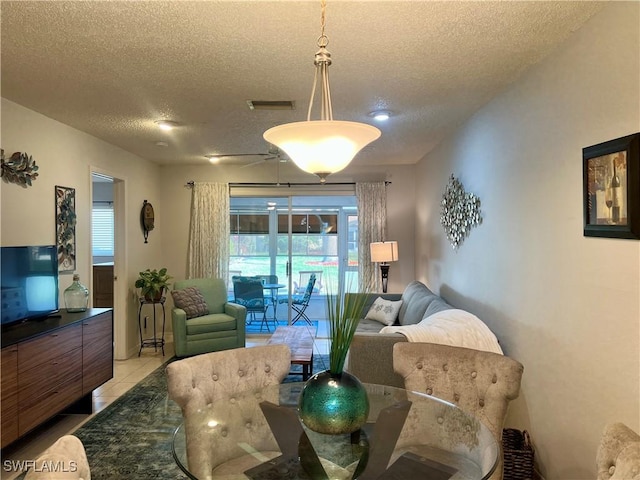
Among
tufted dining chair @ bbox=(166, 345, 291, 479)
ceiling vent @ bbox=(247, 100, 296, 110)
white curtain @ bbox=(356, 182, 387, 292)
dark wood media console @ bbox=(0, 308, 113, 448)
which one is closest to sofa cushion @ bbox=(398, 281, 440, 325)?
white curtain @ bbox=(356, 182, 387, 292)

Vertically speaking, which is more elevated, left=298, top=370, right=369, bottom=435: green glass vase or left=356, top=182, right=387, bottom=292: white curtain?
left=356, top=182, right=387, bottom=292: white curtain

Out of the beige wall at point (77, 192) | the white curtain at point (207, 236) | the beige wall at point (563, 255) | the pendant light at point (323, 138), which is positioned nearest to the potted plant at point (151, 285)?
the beige wall at point (77, 192)

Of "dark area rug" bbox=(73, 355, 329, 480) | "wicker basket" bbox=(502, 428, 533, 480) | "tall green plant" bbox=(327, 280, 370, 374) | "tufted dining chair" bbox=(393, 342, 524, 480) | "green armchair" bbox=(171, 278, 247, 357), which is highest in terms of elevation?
"tall green plant" bbox=(327, 280, 370, 374)

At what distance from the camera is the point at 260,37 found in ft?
6.72

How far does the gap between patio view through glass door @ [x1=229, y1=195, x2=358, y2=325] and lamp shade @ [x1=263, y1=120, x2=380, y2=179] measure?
175 inches

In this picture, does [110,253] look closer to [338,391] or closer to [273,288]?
[273,288]

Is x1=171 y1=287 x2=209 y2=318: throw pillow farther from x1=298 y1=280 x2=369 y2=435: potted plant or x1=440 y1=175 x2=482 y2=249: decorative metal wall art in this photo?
x1=298 y1=280 x2=369 y2=435: potted plant

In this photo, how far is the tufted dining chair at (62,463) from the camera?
930 mm

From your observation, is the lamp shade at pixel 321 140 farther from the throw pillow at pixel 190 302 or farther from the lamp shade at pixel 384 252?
the throw pillow at pixel 190 302

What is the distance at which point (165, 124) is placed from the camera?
3.67 meters

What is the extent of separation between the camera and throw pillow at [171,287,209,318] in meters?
4.87

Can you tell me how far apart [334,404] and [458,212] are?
9.32ft

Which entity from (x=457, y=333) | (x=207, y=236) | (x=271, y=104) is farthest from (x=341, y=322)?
(x=207, y=236)

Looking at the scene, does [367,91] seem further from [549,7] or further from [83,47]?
[83,47]
